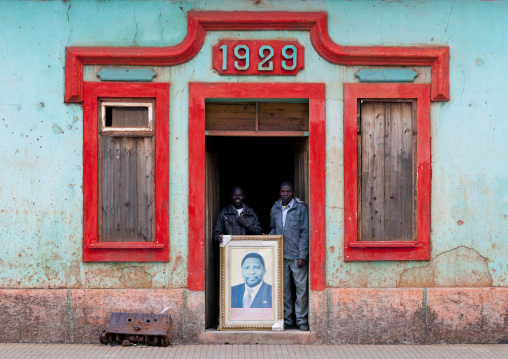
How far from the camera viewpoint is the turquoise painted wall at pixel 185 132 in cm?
965

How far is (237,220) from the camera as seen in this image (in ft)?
34.1

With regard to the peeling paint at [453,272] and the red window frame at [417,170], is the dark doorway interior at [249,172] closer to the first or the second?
the red window frame at [417,170]

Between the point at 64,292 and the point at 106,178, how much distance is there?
1517 mm

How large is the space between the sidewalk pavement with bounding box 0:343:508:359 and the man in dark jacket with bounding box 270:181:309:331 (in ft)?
2.10

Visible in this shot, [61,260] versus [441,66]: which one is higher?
[441,66]

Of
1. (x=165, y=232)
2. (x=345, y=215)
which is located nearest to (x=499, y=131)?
(x=345, y=215)

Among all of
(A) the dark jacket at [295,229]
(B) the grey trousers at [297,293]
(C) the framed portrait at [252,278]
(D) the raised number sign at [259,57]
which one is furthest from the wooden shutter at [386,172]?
(C) the framed portrait at [252,278]

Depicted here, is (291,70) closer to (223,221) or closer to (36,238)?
(223,221)

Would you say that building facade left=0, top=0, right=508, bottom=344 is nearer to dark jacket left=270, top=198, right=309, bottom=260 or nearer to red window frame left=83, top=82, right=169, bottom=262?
red window frame left=83, top=82, right=169, bottom=262

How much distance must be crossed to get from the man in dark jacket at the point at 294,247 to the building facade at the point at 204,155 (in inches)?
12.3

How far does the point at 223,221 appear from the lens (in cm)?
1040

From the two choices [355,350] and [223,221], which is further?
[223,221]

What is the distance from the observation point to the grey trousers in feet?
32.9

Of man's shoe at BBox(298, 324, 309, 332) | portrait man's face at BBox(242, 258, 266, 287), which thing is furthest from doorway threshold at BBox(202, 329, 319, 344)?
portrait man's face at BBox(242, 258, 266, 287)
